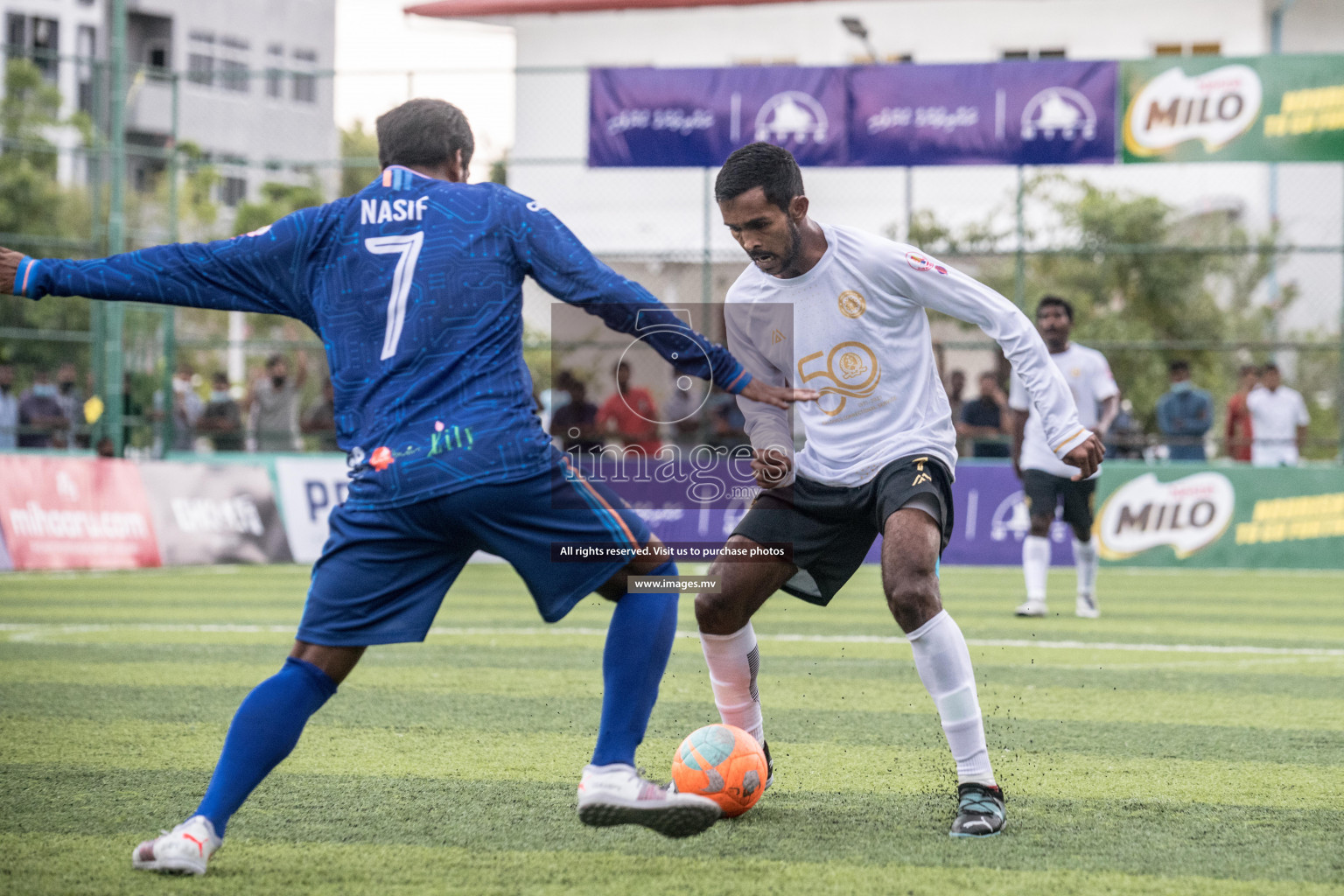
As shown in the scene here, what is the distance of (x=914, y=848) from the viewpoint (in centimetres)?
404

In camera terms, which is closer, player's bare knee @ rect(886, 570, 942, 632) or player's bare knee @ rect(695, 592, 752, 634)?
player's bare knee @ rect(886, 570, 942, 632)

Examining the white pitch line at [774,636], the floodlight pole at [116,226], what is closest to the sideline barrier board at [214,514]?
the floodlight pole at [116,226]

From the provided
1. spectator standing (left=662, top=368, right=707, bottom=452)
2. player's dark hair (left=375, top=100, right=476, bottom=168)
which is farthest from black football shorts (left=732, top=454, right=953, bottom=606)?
spectator standing (left=662, top=368, right=707, bottom=452)

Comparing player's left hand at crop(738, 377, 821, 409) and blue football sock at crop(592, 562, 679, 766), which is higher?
player's left hand at crop(738, 377, 821, 409)

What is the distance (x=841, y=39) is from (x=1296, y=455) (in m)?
20.9

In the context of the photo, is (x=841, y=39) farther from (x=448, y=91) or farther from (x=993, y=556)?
(x=993, y=556)

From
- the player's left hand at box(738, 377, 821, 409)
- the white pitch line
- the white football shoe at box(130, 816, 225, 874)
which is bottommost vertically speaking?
the white pitch line

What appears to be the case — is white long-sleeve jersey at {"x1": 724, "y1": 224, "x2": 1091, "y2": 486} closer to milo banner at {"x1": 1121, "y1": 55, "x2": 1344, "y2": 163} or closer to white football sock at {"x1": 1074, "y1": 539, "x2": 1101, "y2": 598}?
white football sock at {"x1": 1074, "y1": 539, "x2": 1101, "y2": 598}

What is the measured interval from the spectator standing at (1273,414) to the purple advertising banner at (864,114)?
3.44 metres

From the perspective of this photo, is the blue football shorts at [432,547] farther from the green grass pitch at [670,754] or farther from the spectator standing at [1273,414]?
the spectator standing at [1273,414]

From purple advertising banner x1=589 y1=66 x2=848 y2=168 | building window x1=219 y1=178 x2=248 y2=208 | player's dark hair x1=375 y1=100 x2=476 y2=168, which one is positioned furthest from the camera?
building window x1=219 y1=178 x2=248 y2=208

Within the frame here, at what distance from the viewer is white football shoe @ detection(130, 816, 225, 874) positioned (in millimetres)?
3615

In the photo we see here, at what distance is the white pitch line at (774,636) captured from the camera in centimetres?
893

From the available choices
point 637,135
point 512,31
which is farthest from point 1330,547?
point 512,31
